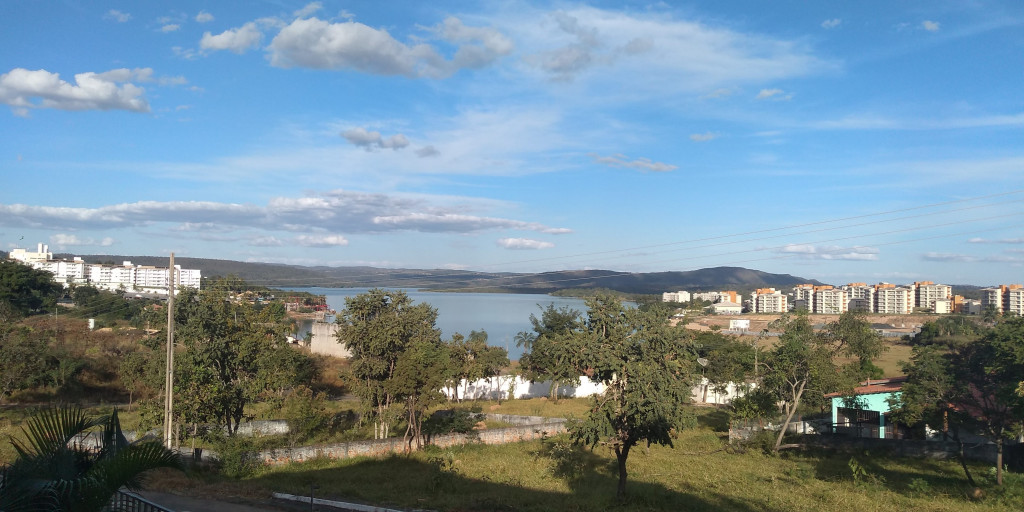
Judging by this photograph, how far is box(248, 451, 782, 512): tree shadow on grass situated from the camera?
1248 centimetres

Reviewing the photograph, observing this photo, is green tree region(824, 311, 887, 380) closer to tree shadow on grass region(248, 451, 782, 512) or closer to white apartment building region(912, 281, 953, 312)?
tree shadow on grass region(248, 451, 782, 512)

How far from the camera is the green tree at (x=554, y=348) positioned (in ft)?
40.9

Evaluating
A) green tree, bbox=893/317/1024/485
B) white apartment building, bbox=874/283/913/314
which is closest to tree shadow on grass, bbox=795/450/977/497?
green tree, bbox=893/317/1024/485

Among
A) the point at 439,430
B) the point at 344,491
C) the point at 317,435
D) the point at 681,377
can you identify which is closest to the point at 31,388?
the point at 317,435

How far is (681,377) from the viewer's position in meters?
13.1

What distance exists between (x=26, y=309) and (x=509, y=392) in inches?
1618

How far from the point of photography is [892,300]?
5413 inches

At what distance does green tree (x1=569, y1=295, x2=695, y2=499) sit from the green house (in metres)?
13.3

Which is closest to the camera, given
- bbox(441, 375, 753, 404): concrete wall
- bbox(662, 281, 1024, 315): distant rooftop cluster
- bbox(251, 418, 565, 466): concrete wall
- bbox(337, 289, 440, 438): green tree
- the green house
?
bbox(251, 418, 565, 466): concrete wall

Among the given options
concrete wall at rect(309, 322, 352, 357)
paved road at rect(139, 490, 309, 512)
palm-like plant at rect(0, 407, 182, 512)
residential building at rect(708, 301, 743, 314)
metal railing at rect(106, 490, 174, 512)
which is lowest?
residential building at rect(708, 301, 743, 314)

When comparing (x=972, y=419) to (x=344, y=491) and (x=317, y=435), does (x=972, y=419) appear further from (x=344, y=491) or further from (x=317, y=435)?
(x=317, y=435)

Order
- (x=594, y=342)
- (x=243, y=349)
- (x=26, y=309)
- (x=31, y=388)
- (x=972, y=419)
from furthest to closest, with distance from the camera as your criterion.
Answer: (x=26, y=309), (x=31, y=388), (x=243, y=349), (x=972, y=419), (x=594, y=342)

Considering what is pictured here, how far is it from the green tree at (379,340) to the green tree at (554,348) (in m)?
4.50

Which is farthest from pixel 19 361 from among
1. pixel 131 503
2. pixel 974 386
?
pixel 974 386
